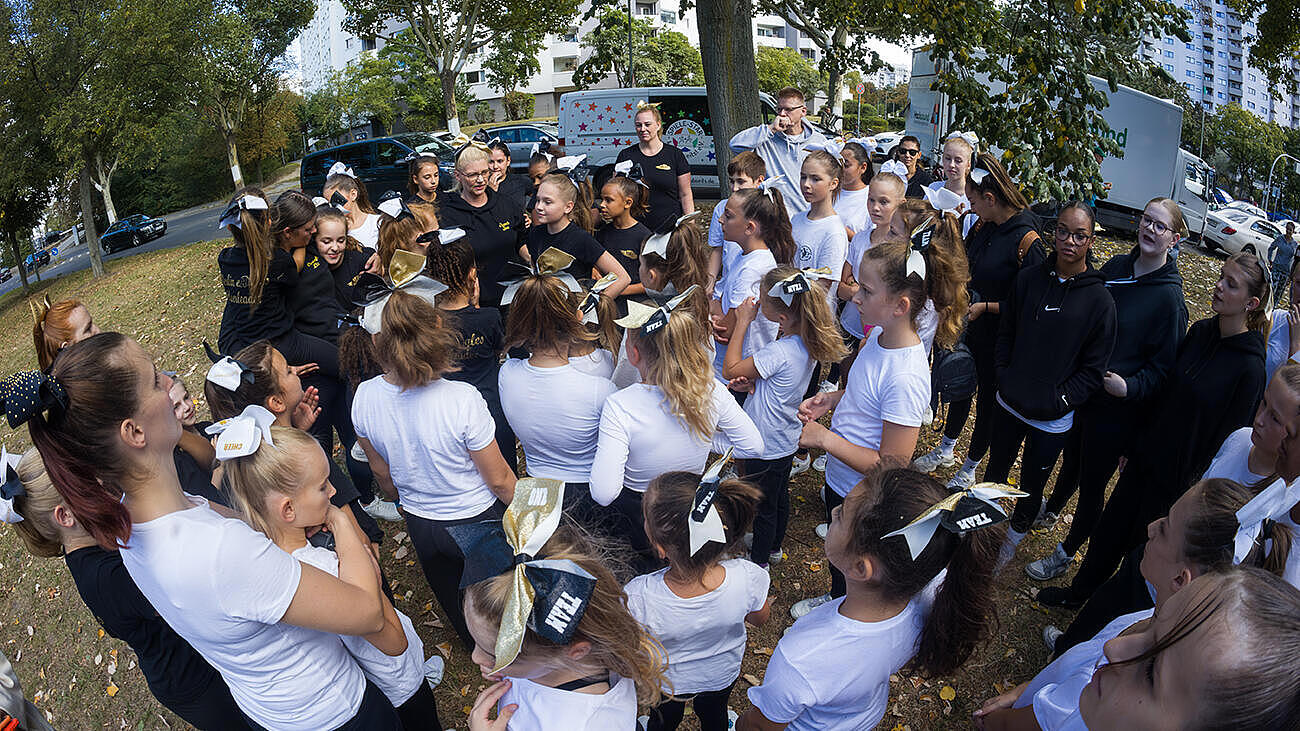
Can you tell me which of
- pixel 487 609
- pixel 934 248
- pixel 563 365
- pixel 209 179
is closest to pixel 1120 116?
pixel 934 248

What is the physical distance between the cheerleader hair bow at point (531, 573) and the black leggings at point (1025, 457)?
2957mm

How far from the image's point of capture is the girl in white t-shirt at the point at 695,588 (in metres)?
2.09

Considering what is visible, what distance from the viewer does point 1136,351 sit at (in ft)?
11.6

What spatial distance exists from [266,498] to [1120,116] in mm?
18329

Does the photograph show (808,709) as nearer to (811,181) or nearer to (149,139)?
(811,181)

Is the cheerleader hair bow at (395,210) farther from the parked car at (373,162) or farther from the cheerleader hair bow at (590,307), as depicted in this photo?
the parked car at (373,162)

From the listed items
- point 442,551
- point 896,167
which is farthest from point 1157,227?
point 442,551

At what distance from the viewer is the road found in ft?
A: 81.5

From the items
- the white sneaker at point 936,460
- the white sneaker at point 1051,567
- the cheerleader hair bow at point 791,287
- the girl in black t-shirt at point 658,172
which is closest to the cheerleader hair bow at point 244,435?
the cheerleader hair bow at point 791,287

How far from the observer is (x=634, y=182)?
5070 millimetres

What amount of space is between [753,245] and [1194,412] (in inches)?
87.9

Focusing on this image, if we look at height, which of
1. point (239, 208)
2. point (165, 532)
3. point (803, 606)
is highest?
point (239, 208)

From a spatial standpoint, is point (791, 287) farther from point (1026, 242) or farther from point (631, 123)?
point (631, 123)

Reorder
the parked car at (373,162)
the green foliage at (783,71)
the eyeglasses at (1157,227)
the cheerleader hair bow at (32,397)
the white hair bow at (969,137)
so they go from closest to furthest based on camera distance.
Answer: the cheerleader hair bow at (32,397), the eyeglasses at (1157,227), the white hair bow at (969,137), the parked car at (373,162), the green foliage at (783,71)
